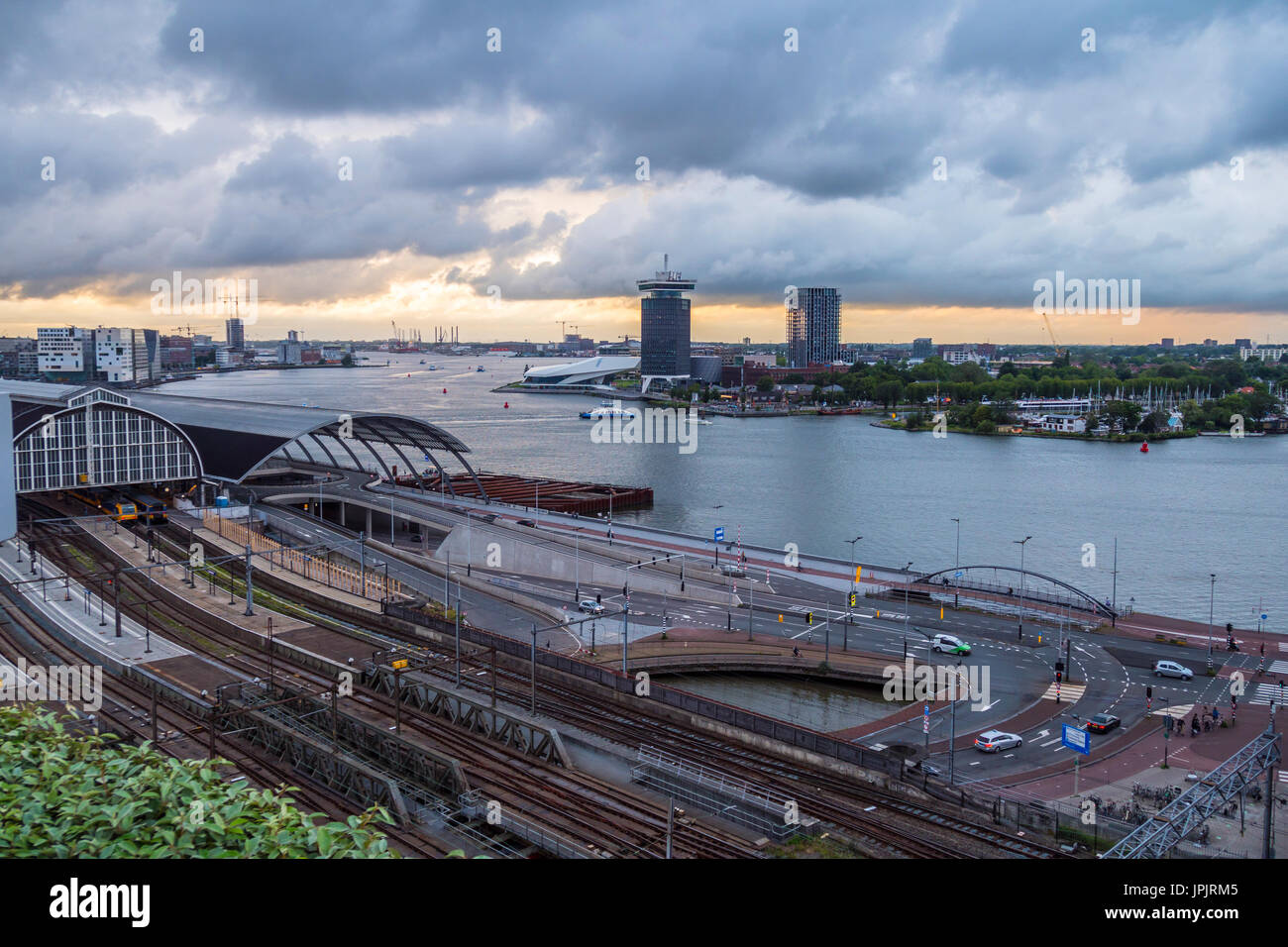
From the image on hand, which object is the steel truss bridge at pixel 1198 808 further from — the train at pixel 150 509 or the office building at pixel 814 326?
the office building at pixel 814 326

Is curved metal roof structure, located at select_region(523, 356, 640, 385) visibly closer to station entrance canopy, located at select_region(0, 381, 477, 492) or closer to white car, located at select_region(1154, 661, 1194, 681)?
station entrance canopy, located at select_region(0, 381, 477, 492)

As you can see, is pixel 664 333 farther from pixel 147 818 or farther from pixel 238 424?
pixel 147 818

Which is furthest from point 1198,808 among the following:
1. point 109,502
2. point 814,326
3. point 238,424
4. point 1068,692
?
point 814,326

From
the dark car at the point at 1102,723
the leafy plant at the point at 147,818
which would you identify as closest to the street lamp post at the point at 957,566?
the dark car at the point at 1102,723

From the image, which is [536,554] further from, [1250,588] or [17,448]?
[1250,588]

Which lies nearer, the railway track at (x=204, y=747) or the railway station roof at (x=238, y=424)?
the railway track at (x=204, y=747)

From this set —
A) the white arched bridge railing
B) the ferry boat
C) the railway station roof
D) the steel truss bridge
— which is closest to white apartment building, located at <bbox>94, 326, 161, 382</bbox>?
the ferry boat

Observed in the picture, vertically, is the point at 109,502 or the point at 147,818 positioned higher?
the point at 147,818
